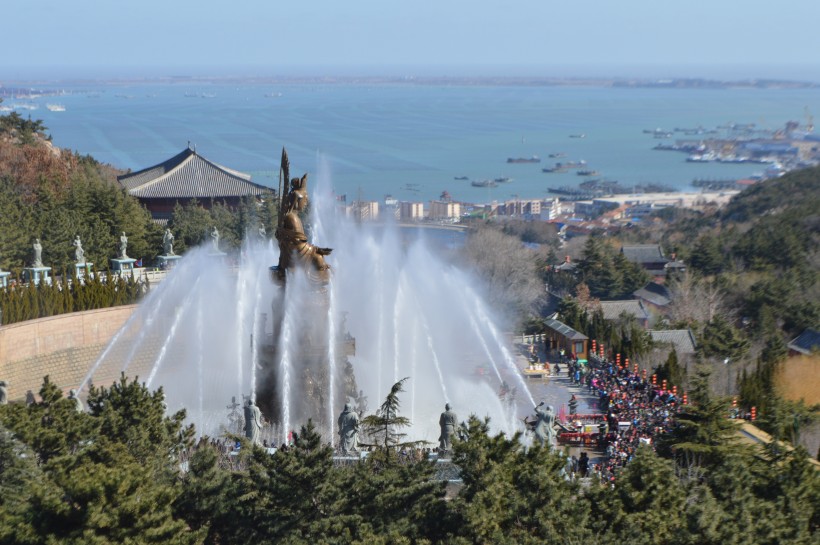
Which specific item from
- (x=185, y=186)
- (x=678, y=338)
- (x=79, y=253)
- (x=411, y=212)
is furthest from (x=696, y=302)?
(x=411, y=212)

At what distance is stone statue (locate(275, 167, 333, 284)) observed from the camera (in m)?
19.5

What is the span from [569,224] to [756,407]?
57.5 metres

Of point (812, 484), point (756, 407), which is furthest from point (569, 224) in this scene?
point (812, 484)

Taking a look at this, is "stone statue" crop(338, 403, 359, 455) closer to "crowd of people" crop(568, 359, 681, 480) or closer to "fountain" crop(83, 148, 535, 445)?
"fountain" crop(83, 148, 535, 445)

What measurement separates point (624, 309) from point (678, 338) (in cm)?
659

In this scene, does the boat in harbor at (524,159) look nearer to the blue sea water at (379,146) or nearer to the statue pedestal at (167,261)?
the blue sea water at (379,146)

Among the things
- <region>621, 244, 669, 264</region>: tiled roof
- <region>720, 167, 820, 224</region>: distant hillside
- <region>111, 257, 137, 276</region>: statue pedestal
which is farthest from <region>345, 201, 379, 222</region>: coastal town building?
<region>111, 257, 137, 276</region>: statue pedestal

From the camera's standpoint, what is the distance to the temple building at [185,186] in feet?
153

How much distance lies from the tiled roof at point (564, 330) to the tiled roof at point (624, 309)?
23.6 feet

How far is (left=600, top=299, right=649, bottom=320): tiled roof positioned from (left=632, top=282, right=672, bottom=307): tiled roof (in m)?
4.08

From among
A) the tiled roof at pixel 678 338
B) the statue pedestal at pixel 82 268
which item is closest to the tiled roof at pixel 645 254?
the tiled roof at pixel 678 338

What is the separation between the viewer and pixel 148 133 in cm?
13600

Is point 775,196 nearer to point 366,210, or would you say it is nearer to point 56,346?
point 366,210

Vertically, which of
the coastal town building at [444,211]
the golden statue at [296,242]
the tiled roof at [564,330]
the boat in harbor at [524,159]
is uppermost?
the golden statue at [296,242]
